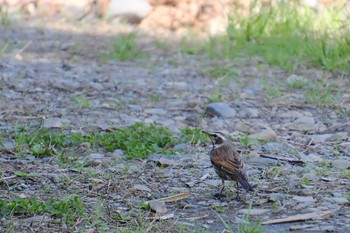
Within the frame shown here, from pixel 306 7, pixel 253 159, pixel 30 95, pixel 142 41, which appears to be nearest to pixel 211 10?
pixel 142 41

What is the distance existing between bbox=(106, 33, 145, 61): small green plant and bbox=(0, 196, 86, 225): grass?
19.8ft

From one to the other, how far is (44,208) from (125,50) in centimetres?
643

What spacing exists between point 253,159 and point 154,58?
5013mm

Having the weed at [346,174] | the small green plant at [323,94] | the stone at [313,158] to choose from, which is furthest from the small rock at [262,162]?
the small green plant at [323,94]

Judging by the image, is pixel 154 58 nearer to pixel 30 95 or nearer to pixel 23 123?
pixel 30 95

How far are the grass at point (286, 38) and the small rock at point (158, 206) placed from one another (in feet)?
15.3

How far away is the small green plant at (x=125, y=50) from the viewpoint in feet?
35.9

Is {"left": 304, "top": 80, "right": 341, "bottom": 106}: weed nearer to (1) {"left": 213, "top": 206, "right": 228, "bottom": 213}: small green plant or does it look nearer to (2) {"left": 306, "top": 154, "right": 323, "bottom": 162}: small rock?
(2) {"left": 306, "top": 154, "right": 323, "bottom": 162}: small rock

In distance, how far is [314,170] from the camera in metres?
5.94

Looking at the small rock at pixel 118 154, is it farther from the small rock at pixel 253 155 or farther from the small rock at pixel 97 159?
the small rock at pixel 253 155

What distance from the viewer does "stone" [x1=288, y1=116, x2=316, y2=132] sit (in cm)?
744

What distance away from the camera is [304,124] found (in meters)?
7.55

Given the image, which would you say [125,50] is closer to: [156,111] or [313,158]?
[156,111]

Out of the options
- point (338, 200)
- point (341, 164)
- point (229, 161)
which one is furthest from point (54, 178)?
point (341, 164)
